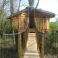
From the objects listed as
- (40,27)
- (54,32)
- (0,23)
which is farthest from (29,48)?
(0,23)

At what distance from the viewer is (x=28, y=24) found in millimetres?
4645

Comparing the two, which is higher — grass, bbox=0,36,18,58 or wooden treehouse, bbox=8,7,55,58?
wooden treehouse, bbox=8,7,55,58

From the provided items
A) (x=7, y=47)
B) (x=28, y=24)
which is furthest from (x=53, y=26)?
(x=7, y=47)

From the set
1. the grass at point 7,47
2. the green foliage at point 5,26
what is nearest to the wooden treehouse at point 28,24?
the grass at point 7,47

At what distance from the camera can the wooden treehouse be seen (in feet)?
15.1

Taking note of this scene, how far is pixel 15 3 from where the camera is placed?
22.1ft

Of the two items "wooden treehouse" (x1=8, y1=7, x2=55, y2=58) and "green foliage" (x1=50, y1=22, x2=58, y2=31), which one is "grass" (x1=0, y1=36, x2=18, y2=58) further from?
"green foliage" (x1=50, y1=22, x2=58, y2=31)

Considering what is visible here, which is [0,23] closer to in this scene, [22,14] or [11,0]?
[11,0]

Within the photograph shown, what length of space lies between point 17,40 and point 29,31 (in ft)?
1.21

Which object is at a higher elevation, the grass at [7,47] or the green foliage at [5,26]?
the green foliage at [5,26]

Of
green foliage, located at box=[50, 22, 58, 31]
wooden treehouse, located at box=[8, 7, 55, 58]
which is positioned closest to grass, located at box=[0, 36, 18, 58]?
wooden treehouse, located at box=[8, 7, 55, 58]

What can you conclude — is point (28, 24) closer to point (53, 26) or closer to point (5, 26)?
point (53, 26)

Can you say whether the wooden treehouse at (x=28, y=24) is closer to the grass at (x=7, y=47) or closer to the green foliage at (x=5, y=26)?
the grass at (x=7, y=47)

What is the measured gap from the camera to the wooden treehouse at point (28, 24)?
4.62 meters
